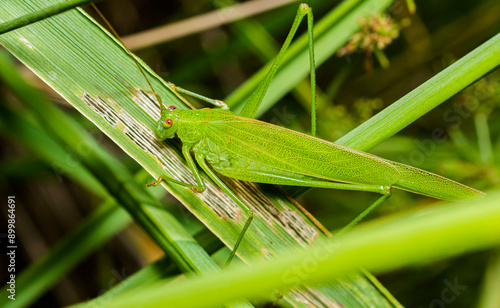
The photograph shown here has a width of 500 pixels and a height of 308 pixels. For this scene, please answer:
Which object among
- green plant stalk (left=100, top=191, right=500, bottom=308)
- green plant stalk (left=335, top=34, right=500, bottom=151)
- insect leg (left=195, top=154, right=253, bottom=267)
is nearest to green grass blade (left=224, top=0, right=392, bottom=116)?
insect leg (left=195, top=154, right=253, bottom=267)

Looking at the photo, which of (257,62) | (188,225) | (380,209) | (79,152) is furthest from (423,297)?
(79,152)

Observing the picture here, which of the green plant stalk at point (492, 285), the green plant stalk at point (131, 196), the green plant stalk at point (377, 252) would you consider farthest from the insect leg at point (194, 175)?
the green plant stalk at point (492, 285)

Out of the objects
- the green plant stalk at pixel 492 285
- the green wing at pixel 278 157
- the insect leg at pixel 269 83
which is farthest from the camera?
the green plant stalk at pixel 492 285

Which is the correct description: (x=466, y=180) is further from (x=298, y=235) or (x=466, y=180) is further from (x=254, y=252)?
(x=254, y=252)

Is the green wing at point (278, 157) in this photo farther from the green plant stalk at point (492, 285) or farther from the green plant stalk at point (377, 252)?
the green plant stalk at point (377, 252)

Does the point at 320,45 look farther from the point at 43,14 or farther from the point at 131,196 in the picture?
the point at 43,14

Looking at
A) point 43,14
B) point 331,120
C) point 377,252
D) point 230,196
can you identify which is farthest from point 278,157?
point 377,252

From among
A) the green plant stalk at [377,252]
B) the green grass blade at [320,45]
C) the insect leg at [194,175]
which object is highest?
the green grass blade at [320,45]

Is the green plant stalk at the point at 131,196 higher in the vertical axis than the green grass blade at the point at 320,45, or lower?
lower
